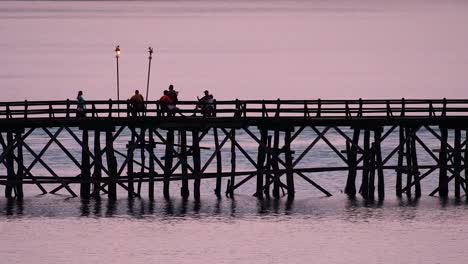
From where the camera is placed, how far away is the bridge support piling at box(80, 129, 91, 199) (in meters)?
53.5

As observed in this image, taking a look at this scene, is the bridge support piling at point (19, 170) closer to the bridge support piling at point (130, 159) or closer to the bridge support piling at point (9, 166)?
the bridge support piling at point (9, 166)

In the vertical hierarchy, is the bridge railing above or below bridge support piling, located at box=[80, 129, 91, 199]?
above

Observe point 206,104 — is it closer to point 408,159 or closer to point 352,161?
point 352,161

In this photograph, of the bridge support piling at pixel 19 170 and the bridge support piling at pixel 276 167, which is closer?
the bridge support piling at pixel 19 170

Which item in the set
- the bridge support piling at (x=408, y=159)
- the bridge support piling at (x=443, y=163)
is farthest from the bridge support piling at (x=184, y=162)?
the bridge support piling at (x=443, y=163)

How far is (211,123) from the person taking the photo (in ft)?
176

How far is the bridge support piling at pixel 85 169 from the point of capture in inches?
2106

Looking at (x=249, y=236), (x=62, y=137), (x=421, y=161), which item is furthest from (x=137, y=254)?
(x=62, y=137)

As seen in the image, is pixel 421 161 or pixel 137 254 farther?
pixel 421 161

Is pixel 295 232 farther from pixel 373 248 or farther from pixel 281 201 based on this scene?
pixel 281 201

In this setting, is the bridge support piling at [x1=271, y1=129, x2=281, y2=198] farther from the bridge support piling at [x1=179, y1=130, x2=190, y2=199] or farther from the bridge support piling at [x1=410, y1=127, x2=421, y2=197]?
A: the bridge support piling at [x1=410, y1=127, x2=421, y2=197]

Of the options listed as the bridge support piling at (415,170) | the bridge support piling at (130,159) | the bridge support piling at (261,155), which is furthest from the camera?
the bridge support piling at (415,170)

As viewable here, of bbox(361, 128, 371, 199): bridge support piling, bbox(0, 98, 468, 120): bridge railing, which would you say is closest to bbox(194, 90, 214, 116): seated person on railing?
bbox(0, 98, 468, 120): bridge railing

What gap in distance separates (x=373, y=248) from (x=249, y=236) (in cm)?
417
